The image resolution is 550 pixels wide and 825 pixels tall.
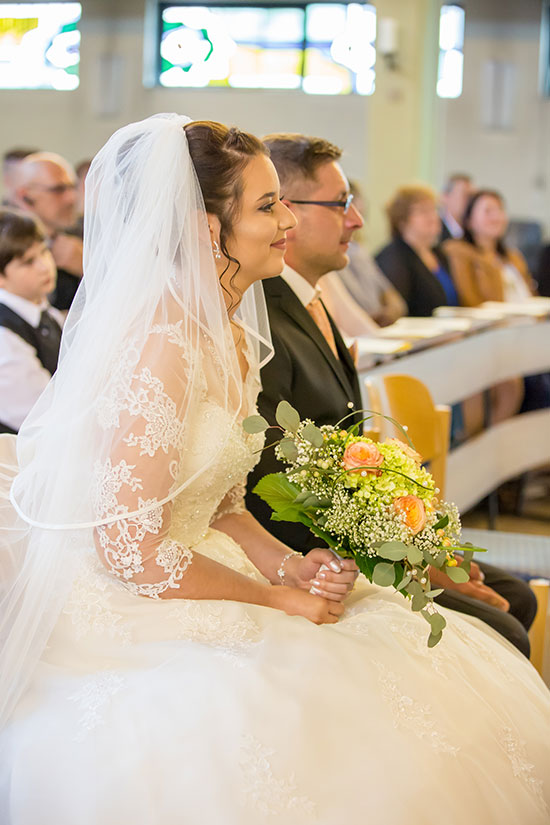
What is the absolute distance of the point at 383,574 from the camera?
1706 millimetres

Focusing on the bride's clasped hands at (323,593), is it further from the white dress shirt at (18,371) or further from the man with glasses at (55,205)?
the man with glasses at (55,205)

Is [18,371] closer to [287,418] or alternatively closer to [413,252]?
[287,418]

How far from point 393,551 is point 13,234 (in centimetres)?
263

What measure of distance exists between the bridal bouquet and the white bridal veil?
0.17 metres

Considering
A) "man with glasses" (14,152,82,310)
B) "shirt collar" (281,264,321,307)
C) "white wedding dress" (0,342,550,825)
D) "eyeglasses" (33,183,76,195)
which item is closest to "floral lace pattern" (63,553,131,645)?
"white wedding dress" (0,342,550,825)

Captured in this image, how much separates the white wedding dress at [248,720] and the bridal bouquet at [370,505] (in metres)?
0.12

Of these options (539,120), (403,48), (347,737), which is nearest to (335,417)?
(347,737)

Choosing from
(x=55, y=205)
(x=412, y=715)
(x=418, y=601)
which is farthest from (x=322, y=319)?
(x=55, y=205)

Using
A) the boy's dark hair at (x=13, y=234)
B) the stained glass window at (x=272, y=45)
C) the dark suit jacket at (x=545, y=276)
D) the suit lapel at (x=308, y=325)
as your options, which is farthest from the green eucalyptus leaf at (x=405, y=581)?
the stained glass window at (x=272, y=45)

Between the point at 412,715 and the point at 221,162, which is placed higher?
the point at 221,162

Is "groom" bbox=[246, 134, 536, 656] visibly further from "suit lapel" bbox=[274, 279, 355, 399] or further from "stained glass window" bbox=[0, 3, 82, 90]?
"stained glass window" bbox=[0, 3, 82, 90]

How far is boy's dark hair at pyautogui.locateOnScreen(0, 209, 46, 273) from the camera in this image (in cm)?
385

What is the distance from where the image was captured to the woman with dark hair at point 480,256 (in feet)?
23.8

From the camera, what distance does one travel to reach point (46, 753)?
5.16 ft
